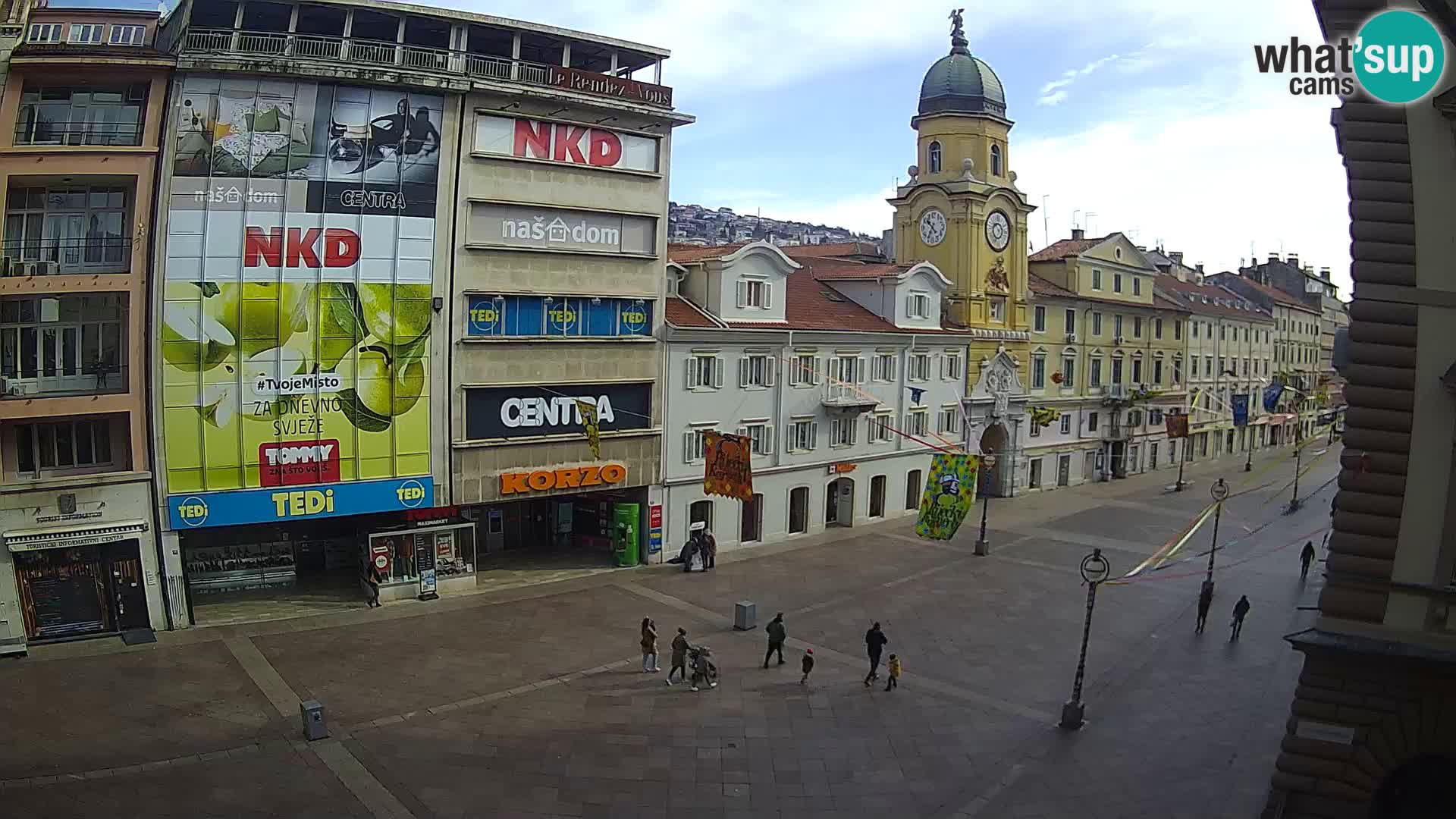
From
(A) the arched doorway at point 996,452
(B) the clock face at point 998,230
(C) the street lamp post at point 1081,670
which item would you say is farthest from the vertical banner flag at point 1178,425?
(C) the street lamp post at point 1081,670

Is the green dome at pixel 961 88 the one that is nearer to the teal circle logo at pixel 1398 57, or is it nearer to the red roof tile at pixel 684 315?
the red roof tile at pixel 684 315

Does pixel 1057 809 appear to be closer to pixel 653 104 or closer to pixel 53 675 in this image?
pixel 53 675

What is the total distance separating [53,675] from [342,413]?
10062 mm

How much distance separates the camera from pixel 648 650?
2508 centimetres

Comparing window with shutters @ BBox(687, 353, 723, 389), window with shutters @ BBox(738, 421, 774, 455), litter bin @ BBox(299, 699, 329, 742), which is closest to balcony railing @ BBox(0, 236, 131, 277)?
litter bin @ BBox(299, 699, 329, 742)

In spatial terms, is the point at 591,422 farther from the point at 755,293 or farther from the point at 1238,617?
the point at 1238,617

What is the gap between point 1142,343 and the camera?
222 ft

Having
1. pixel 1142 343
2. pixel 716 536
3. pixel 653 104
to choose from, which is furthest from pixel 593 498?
pixel 1142 343

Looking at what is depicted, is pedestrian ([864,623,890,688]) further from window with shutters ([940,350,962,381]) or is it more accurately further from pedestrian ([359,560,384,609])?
window with shutters ([940,350,962,381])

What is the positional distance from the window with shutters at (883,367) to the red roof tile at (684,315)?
998 cm

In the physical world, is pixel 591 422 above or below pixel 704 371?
below

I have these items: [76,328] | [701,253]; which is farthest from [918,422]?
[76,328]

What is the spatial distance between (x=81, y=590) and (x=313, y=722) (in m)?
11.4

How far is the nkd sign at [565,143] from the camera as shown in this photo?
32.2 m
